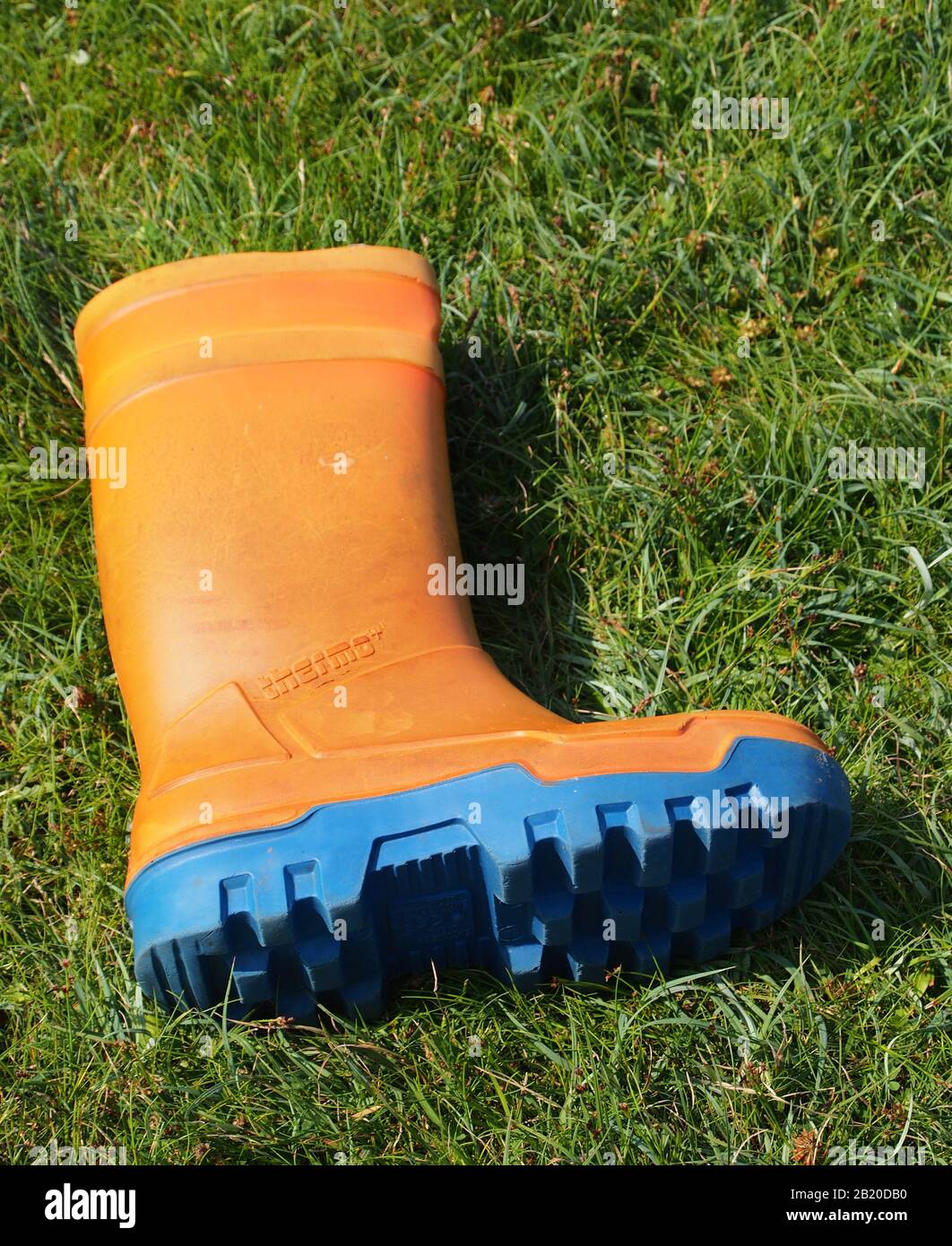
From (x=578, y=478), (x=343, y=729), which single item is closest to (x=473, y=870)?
(x=343, y=729)

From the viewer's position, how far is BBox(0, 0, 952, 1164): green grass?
5.50 feet

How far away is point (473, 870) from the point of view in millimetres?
1517

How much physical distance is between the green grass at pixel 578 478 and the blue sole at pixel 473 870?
160 millimetres

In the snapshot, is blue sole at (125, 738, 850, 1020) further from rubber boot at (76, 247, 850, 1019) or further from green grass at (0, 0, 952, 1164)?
green grass at (0, 0, 952, 1164)

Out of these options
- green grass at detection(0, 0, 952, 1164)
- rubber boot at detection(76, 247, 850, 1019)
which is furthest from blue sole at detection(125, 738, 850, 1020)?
green grass at detection(0, 0, 952, 1164)

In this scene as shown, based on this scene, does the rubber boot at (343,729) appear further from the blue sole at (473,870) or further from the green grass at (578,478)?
the green grass at (578,478)

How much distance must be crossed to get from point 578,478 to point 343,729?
30.3 inches

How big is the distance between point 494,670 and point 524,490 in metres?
0.49

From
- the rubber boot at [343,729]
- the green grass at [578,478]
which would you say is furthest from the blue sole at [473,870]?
the green grass at [578,478]

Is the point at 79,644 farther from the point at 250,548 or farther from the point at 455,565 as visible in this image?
the point at 455,565

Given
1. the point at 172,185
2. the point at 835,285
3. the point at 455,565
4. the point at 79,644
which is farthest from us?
the point at 172,185

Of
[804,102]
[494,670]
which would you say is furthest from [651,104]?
[494,670]

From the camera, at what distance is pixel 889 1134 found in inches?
64.8

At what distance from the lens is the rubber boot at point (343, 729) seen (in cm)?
149
